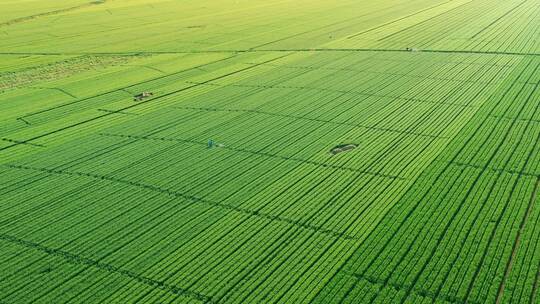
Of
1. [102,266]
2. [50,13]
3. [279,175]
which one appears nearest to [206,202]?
[279,175]

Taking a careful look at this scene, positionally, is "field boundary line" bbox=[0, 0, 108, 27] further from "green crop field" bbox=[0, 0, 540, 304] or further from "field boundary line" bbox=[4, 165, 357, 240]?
"field boundary line" bbox=[4, 165, 357, 240]

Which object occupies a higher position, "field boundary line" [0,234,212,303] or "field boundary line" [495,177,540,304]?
"field boundary line" [495,177,540,304]

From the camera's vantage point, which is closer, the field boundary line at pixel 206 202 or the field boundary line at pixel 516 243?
the field boundary line at pixel 516 243

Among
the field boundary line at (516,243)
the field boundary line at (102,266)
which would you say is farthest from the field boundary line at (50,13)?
the field boundary line at (516,243)

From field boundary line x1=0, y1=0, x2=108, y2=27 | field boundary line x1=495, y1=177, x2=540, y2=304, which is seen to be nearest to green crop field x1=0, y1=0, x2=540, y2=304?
field boundary line x1=495, y1=177, x2=540, y2=304

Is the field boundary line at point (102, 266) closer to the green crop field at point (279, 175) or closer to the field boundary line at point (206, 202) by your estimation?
the green crop field at point (279, 175)

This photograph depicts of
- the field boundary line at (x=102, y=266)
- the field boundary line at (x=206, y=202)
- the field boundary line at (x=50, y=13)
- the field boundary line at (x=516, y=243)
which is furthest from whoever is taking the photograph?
the field boundary line at (x=50, y=13)

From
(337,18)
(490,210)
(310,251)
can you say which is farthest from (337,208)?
(337,18)

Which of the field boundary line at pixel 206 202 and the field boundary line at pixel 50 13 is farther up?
the field boundary line at pixel 206 202

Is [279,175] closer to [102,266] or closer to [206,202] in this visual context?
[206,202]
